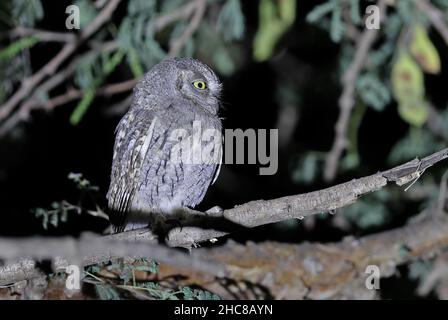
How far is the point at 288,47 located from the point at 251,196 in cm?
101

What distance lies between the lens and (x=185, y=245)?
1.79 metres

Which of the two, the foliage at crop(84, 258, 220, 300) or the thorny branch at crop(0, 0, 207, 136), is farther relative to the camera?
the thorny branch at crop(0, 0, 207, 136)

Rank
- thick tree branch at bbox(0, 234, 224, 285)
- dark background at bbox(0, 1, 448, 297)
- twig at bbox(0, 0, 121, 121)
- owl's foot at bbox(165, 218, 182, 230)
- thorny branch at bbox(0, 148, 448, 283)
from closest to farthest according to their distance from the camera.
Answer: thick tree branch at bbox(0, 234, 224, 285), thorny branch at bbox(0, 148, 448, 283), owl's foot at bbox(165, 218, 182, 230), twig at bbox(0, 0, 121, 121), dark background at bbox(0, 1, 448, 297)

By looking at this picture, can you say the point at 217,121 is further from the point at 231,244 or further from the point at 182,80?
the point at 231,244

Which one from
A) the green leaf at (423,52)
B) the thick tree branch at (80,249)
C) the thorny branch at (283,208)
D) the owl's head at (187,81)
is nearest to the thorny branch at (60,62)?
the owl's head at (187,81)

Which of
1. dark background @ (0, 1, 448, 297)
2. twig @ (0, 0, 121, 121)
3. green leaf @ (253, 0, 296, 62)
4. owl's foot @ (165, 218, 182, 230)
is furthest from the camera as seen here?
dark background @ (0, 1, 448, 297)

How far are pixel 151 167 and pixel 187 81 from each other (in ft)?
1.26

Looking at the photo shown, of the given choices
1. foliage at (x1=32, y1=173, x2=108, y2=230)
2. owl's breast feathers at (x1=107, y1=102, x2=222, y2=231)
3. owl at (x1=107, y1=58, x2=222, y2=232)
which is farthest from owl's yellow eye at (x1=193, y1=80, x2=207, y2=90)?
foliage at (x1=32, y1=173, x2=108, y2=230)

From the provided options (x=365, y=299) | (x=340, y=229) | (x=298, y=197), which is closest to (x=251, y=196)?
(x=340, y=229)

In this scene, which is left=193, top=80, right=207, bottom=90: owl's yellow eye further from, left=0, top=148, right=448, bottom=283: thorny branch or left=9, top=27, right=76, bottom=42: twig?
left=9, top=27, right=76, bottom=42: twig

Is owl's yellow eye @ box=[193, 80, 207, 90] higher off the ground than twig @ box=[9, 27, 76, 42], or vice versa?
twig @ box=[9, 27, 76, 42]

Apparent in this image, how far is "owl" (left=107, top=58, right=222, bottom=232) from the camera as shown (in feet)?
7.23

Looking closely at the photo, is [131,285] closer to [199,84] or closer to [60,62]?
[199,84]

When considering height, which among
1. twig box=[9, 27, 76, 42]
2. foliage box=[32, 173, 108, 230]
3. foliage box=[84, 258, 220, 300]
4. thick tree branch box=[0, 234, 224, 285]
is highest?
twig box=[9, 27, 76, 42]
